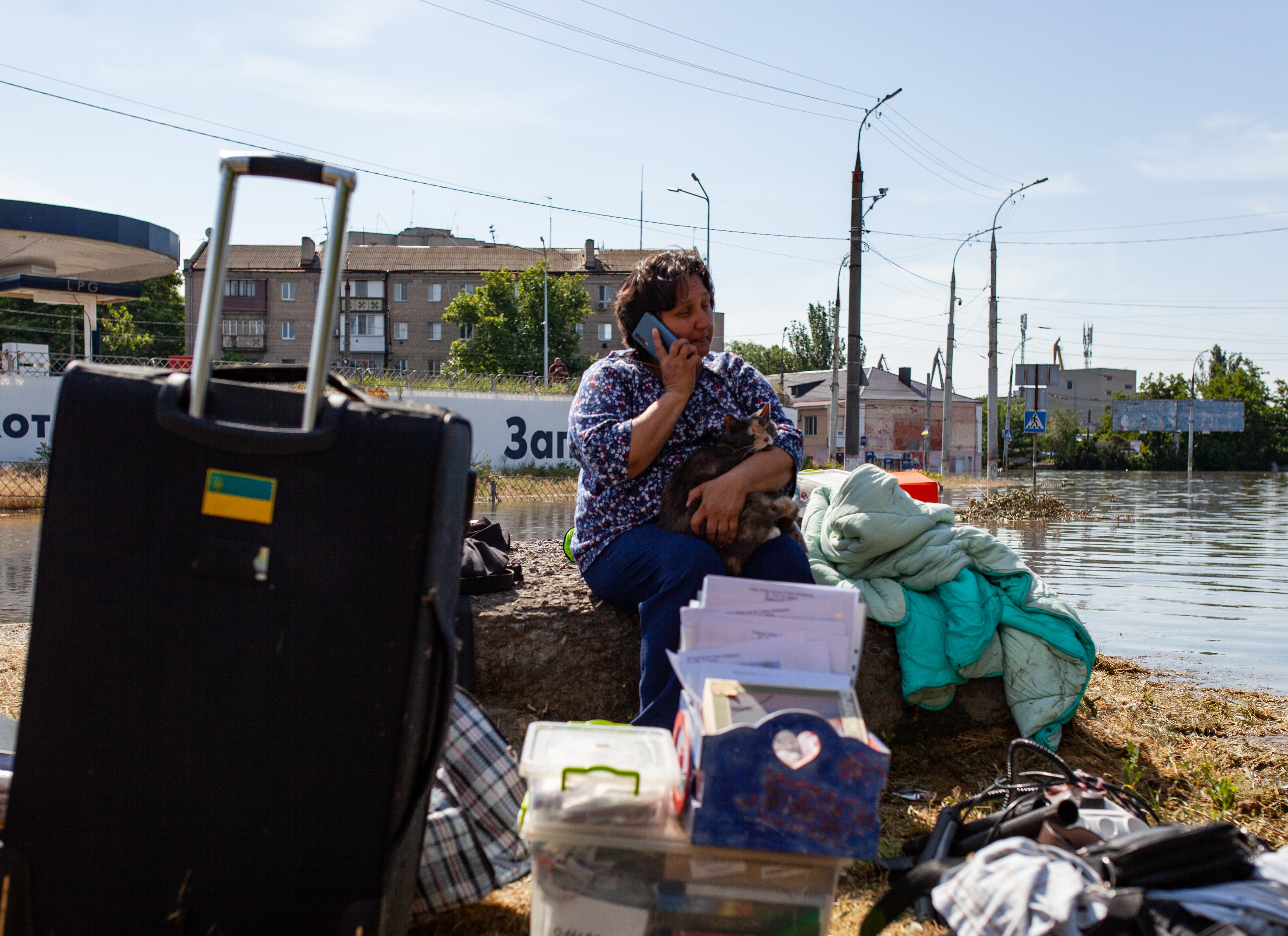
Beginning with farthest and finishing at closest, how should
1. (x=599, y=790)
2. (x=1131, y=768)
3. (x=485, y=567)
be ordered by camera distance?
(x=485, y=567), (x=1131, y=768), (x=599, y=790)

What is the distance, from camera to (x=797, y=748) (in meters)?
1.53

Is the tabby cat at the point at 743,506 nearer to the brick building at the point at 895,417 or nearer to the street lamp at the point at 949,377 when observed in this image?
the street lamp at the point at 949,377

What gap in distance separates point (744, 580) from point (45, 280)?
65.1 ft

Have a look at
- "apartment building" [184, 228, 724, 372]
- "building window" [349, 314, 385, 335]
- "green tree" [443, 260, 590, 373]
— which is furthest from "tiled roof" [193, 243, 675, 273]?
"green tree" [443, 260, 590, 373]

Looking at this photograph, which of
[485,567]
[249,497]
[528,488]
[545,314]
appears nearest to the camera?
[249,497]

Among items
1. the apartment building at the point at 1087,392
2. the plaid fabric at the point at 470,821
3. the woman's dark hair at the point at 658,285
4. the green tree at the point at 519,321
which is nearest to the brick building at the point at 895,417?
the green tree at the point at 519,321

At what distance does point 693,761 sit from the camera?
157 centimetres

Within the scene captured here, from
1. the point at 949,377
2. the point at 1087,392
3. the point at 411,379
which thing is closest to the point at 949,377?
the point at 949,377

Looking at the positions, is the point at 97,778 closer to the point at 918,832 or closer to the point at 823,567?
the point at 918,832

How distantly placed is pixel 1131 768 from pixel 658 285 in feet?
7.16

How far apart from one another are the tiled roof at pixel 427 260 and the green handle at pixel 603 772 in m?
64.9

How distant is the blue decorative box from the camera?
150 centimetres

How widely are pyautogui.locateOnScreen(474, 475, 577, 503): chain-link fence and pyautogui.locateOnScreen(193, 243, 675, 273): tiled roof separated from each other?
4646 cm

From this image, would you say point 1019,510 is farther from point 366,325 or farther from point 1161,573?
point 366,325
